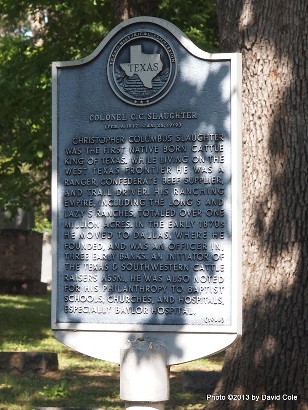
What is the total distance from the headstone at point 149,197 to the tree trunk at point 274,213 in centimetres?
205

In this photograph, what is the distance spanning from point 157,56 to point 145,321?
6.11 ft

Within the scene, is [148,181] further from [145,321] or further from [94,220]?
[145,321]

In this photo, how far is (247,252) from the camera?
9.17 meters

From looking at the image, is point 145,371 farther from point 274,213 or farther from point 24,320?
point 24,320

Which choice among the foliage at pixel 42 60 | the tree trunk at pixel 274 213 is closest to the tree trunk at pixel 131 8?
the foliage at pixel 42 60

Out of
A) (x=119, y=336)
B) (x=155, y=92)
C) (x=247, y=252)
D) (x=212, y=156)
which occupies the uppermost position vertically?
(x=155, y=92)

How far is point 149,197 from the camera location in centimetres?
713

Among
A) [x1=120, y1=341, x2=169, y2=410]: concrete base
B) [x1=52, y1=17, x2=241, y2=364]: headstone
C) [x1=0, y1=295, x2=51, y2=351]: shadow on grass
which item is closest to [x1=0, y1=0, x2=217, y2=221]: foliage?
[x1=0, y1=295, x2=51, y2=351]: shadow on grass

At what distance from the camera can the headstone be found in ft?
23.0

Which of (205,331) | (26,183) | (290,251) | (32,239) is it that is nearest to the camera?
(205,331)

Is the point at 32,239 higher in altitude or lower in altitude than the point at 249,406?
higher

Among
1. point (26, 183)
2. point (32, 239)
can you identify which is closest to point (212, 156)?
point (26, 183)

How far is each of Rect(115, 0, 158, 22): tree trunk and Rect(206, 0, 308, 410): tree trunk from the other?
7665 mm

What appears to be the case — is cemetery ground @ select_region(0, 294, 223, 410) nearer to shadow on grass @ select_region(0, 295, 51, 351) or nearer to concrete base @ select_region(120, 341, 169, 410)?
shadow on grass @ select_region(0, 295, 51, 351)
